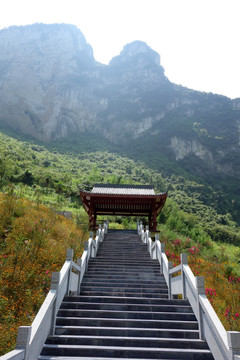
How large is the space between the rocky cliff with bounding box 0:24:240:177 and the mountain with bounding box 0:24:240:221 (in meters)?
0.36

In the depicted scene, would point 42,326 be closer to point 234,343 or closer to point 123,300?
point 123,300

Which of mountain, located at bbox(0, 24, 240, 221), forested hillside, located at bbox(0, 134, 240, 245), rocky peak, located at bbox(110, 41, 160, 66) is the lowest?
forested hillside, located at bbox(0, 134, 240, 245)

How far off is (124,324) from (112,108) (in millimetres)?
101913

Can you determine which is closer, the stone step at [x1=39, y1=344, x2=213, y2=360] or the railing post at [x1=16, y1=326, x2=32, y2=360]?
the railing post at [x1=16, y1=326, x2=32, y2=360]

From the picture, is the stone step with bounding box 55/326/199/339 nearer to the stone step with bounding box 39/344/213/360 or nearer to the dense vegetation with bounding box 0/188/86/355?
the stone step with bounding box 39/344/213/360

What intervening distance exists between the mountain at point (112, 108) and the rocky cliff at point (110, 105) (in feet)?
1.19

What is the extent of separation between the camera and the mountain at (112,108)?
76.2 m

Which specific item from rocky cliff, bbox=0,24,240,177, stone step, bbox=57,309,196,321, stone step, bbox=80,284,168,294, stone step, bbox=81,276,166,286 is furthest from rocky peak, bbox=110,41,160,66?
stone step, bbox=57,309,196,321

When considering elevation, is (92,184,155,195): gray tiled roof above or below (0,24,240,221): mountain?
below

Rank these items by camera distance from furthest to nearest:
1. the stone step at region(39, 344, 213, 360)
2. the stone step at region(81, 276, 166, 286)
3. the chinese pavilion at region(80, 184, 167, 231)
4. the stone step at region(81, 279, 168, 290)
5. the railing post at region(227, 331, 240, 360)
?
1. the chinese pavilion at region(80, 184, 167, 231)
2. the stone step at region(81, 276, 166, 286)
3. the stone step at region(81, 279, 168, 290)
4. the stone step at region(39, 344, 213, 360)
5. the railing post at region(227, 331, 240, 360)

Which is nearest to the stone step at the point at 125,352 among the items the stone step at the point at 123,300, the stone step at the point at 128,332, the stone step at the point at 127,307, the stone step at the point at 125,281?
the stone step at the point at 128,332

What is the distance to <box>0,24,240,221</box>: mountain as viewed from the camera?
3002 inches

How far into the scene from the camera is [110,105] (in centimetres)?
10156

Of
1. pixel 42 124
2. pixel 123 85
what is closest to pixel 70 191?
pixel 42 124
